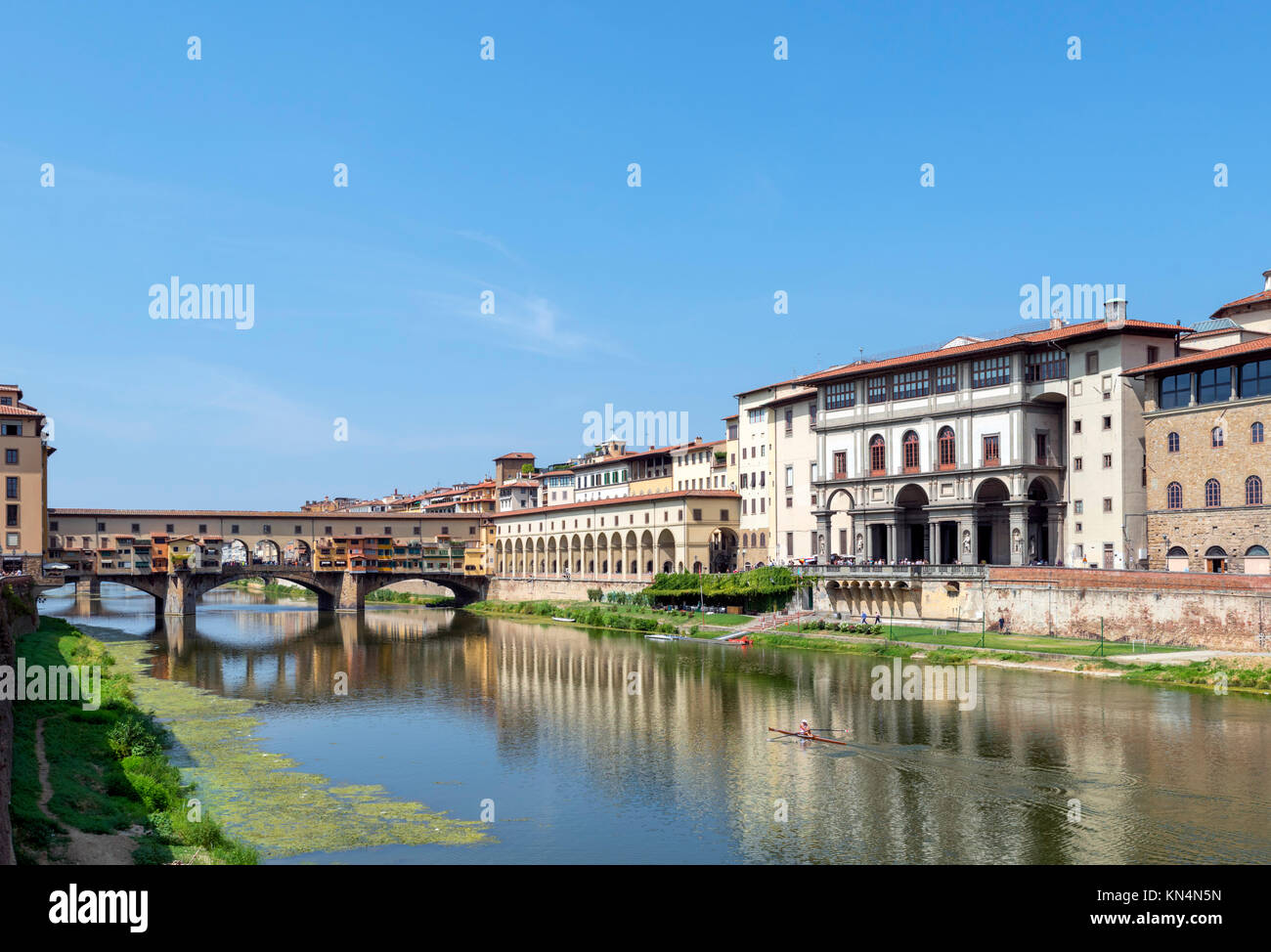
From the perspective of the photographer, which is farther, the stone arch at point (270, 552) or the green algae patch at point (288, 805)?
the stone arch at point (270, 552)

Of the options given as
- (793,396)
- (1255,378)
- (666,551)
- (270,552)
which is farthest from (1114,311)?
(270,552)

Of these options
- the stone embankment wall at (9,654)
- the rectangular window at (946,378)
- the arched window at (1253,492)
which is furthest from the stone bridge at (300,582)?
the arched window at (1253,492)

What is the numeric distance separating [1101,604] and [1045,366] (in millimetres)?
16415

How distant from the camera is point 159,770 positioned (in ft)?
102

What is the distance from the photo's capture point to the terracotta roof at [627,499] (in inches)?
3984

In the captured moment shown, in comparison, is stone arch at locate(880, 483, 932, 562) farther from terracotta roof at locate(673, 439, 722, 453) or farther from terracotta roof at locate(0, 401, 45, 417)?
terracotta roof at locate(0, 401, 45, 417)

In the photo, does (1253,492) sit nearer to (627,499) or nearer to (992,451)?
(992,451)

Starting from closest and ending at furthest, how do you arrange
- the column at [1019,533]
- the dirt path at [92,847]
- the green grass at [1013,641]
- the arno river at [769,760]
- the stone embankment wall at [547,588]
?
the dirt path at [92,847], the arno river at [769,760], the green grass at [1013,641], the column at [1019,533], the stone embankment wall at [547,588]

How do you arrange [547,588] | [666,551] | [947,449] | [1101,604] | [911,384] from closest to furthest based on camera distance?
[1101,604]
[947,449]
[911,384]
[666,551]
[547,588]

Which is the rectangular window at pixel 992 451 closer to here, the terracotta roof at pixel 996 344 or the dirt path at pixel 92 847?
the terracotta roof at pixel 996 344

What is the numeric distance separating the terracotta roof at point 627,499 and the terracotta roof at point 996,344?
20.6 meters

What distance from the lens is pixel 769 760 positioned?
3591cm

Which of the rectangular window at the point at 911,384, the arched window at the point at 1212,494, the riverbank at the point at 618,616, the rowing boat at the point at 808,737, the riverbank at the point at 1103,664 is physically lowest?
the riverbank at the point at 618,616
